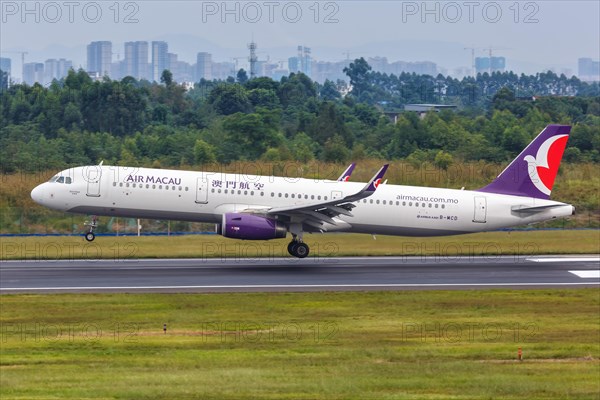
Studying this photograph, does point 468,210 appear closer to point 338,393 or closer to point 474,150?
point 338,393

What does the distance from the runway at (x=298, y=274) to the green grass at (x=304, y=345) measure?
183 cm

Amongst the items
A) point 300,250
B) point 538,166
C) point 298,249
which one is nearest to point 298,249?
point 298,249

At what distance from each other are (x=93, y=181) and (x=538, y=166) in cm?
1877

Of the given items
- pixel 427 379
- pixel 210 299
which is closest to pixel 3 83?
pixel 210 299

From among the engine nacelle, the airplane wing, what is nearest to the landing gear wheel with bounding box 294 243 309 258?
the airplane wing

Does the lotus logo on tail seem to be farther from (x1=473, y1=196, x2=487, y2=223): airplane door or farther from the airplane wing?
the airplane wing

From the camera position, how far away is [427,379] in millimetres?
23547

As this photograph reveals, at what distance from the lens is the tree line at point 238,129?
7388cm

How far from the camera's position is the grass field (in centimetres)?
4662

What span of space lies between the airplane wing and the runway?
198cm

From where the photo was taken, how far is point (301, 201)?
43375 mm

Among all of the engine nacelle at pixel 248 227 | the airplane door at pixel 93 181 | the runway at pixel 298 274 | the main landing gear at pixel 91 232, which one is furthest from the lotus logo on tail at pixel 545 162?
the main landing gear at pixel 91 232

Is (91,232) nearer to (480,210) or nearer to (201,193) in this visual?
(201,193)

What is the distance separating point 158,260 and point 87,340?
693 inches
